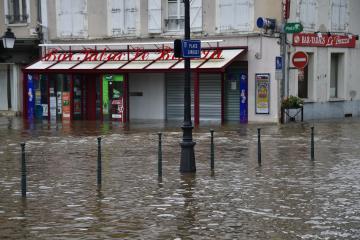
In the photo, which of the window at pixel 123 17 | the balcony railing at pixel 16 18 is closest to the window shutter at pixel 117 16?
the window at pixel 123 17

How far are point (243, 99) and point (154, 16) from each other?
5615 mm

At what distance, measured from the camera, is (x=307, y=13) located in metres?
29.6

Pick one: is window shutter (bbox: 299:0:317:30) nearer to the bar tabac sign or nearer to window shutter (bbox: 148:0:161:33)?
the bar tabac sign

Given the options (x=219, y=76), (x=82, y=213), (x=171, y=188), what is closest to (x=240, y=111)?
(x=219, y=76)

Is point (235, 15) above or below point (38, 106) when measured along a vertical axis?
above

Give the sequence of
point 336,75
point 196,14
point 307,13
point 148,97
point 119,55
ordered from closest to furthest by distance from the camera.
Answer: point 196,14 → point 307,13 → point 119,55 → point 148,97 → point 336,75

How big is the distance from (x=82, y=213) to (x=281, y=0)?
66.1ft

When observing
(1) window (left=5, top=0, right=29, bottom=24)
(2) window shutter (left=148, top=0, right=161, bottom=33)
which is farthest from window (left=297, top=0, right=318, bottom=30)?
(1) window (left=5, top=0, right=29, bottom=24)

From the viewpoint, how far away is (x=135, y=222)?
8914mm

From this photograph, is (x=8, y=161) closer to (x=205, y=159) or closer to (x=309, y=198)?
(x=205, y=159)

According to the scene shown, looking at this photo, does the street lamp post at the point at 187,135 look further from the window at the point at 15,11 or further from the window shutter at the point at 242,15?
the window at the point at 15,11

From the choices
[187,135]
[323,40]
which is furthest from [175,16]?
[187,135]

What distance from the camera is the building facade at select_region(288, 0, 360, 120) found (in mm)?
29453

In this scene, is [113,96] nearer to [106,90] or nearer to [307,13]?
[106,90]
